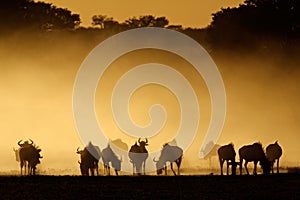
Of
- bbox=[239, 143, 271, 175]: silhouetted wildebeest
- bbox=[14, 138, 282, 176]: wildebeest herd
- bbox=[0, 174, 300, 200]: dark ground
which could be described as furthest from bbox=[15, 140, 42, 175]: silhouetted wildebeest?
Answer: bbox=[0, 174, 300, 200]: dark ground

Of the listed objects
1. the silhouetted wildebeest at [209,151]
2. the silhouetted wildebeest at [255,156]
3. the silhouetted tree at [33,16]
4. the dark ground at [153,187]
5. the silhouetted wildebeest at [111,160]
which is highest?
the silhouetted tree at [33,16]

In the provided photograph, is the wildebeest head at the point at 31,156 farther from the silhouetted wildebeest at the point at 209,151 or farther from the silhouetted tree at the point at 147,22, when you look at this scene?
the silhouetted tree at the point at 147,22

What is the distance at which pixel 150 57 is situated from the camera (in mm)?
114000

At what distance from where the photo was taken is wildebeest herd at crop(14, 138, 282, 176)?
62125 mm

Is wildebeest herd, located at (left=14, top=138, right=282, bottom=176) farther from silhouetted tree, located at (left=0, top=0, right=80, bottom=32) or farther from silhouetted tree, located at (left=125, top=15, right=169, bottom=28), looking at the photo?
silhouetted tree, located at (left=125, top=15, right=169, bottom=28)

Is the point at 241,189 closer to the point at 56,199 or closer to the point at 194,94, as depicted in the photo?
the point at 56,199

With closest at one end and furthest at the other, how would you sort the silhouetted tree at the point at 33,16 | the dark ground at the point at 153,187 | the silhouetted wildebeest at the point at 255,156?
the dark ground at the point at 153,187 → the silhouetted wildebeest at the point at 255,156 → the silhouetted tree at the point at 33,16

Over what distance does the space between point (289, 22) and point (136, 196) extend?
45.8m

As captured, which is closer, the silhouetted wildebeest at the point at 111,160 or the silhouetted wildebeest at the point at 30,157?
the silhouetted wildebeest at the point at 30,157

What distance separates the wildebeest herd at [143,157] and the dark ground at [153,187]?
29.2 ft

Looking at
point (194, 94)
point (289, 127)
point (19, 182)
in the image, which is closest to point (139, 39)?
point (194, 94)

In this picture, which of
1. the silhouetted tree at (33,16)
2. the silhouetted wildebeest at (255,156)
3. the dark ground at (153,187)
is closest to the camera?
the dark ground at (153,187)

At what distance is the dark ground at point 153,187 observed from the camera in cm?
4428

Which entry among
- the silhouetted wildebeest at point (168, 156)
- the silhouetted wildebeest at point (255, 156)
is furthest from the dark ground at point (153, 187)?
the silhouetted wildebeest at point (168, 156)
